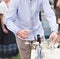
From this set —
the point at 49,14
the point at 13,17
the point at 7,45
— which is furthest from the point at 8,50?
the point at 49,14

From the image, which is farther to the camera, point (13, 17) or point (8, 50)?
point (8, 50)

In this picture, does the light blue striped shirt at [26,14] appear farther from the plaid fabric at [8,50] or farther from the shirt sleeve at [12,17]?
the plaid fabric at [8,50]

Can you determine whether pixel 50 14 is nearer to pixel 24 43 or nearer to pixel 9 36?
pixel 24 43

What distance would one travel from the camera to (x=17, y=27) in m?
1.95

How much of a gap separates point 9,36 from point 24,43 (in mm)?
1702

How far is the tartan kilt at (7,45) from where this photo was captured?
3721 mm

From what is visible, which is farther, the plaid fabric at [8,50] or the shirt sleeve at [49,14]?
the plaid fabric at [8,50]

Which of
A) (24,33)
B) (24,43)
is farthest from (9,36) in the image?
(24,33)

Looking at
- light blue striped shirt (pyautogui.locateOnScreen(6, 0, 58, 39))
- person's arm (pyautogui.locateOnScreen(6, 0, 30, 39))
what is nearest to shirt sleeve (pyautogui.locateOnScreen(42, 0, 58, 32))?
light blue striped shirt (pyautogui.locateOnScreen(6, 0, 58, 39))

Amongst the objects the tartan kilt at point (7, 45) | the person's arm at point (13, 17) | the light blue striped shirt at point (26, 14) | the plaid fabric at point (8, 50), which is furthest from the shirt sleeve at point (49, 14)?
the plaid fabric at point (8, 50)

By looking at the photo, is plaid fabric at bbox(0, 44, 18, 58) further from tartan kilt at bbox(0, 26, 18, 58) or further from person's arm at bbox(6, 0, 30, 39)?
person's arm at bbox(6, 0, 30, 39)

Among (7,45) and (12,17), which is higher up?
(12,17)

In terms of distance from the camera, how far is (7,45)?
378cm

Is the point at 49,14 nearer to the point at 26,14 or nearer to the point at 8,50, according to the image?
the point at 26,14
